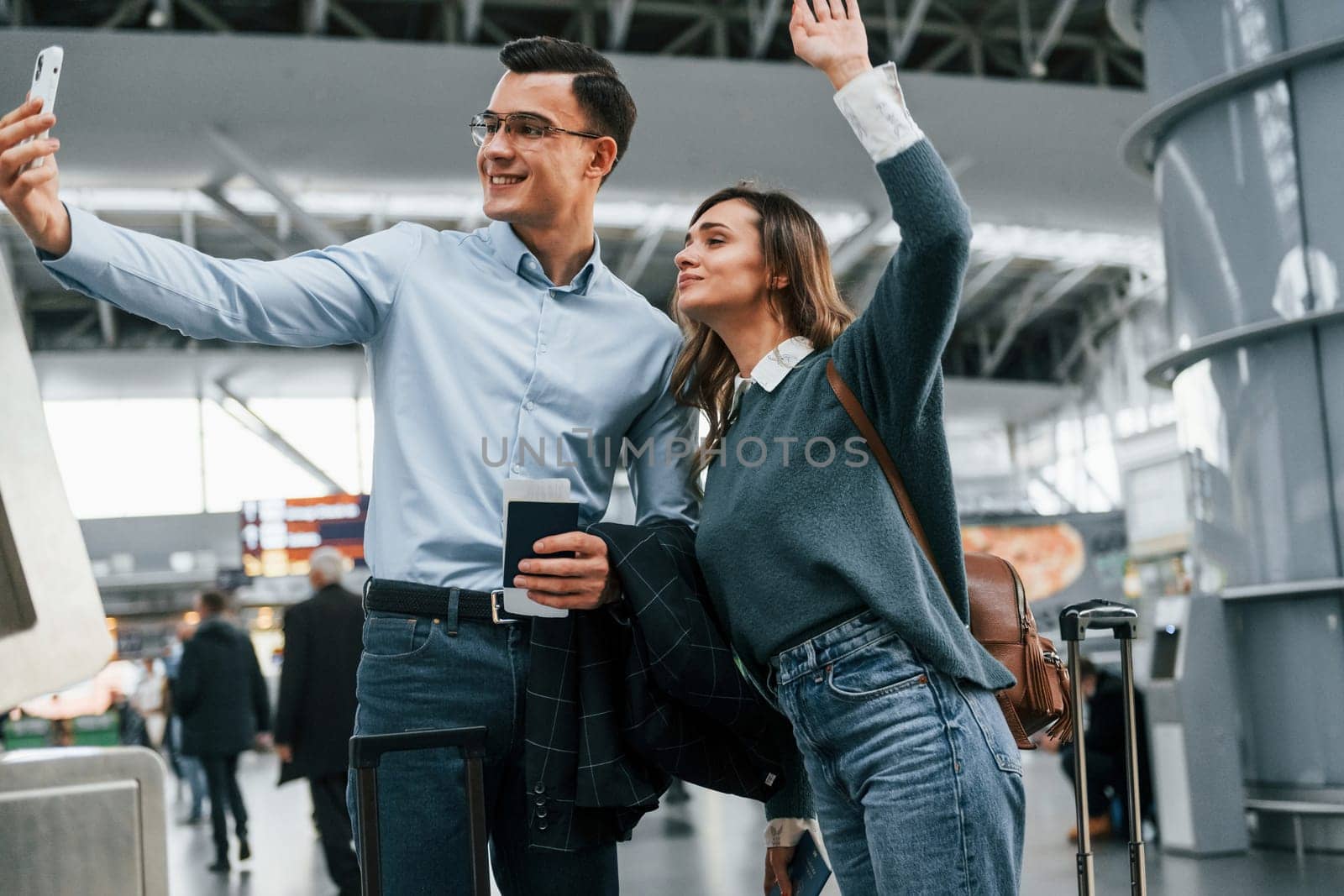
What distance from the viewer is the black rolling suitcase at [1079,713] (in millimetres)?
3023

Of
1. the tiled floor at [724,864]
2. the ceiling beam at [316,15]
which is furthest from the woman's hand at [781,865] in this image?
the ceiling beam at [316,15]

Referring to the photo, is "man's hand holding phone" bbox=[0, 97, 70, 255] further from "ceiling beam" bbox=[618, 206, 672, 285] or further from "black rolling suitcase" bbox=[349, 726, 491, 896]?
"ceiling beam" bbox=[618, 206, 672, 285]

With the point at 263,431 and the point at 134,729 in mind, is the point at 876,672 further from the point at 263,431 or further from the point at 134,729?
the point at 263,431

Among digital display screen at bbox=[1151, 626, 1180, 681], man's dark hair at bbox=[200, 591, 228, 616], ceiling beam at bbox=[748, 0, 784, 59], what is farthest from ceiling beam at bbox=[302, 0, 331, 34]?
digital display screen at bbox=[1151, 626, 1180, 681]

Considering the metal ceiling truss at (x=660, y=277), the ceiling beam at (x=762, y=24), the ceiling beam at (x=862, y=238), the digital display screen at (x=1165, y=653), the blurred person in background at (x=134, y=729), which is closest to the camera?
the digital display screen at (x=1165, y=653)

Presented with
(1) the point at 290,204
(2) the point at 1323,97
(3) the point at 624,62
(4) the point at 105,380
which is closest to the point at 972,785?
(2) the point at 1323,97

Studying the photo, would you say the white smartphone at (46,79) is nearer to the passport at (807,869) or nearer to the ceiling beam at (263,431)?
the passport at (807,869)

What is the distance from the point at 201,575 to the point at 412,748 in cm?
2162

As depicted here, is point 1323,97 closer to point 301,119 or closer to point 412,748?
point 412,748

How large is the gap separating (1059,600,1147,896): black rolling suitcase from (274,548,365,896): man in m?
3.97

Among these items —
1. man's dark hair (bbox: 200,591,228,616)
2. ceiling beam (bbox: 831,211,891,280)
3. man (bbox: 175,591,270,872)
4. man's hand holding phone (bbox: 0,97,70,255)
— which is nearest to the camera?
man's hand holding phone (bbox: 0,97,70,255)

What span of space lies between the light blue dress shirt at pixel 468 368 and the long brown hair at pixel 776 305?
0.15 feet

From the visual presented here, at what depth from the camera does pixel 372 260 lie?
2000mm

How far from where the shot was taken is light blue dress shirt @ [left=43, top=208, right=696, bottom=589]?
1892 mm
